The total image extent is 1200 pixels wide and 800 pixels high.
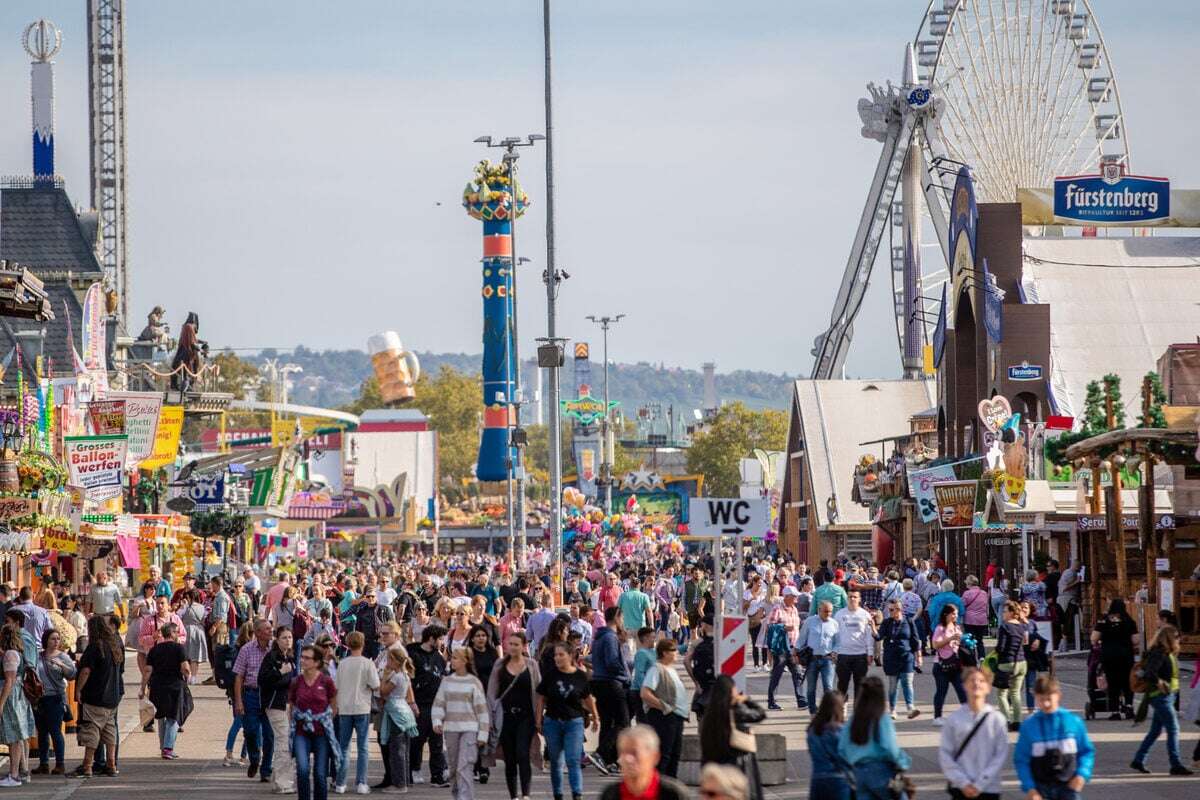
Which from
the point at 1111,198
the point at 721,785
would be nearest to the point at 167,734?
the point at 721,785

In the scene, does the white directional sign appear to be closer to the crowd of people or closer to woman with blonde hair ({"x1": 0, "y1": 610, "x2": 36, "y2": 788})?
the crowd of people

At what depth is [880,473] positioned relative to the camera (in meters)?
60.5

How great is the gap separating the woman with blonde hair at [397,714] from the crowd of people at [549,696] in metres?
0.02

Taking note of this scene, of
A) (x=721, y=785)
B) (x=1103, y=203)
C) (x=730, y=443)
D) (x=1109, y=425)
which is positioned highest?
(x=1103, y=203)

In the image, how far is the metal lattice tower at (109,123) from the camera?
7944cm

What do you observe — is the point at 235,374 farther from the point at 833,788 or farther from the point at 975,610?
the point at 833,788

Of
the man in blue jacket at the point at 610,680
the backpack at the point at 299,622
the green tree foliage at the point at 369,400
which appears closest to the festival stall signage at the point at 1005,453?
the backpack at the point at 299,622

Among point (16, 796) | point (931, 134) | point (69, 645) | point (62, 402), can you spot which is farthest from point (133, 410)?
point (931, 134)

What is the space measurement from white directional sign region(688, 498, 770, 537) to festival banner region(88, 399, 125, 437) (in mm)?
21857

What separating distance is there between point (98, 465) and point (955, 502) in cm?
1847

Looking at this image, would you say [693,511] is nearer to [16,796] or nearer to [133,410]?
[16,796]

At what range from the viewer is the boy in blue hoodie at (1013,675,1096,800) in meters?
11.7

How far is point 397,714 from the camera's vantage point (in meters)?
17.3

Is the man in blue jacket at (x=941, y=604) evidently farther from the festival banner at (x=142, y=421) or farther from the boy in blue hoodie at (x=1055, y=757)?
the festival banner at (x=142, y=421)
